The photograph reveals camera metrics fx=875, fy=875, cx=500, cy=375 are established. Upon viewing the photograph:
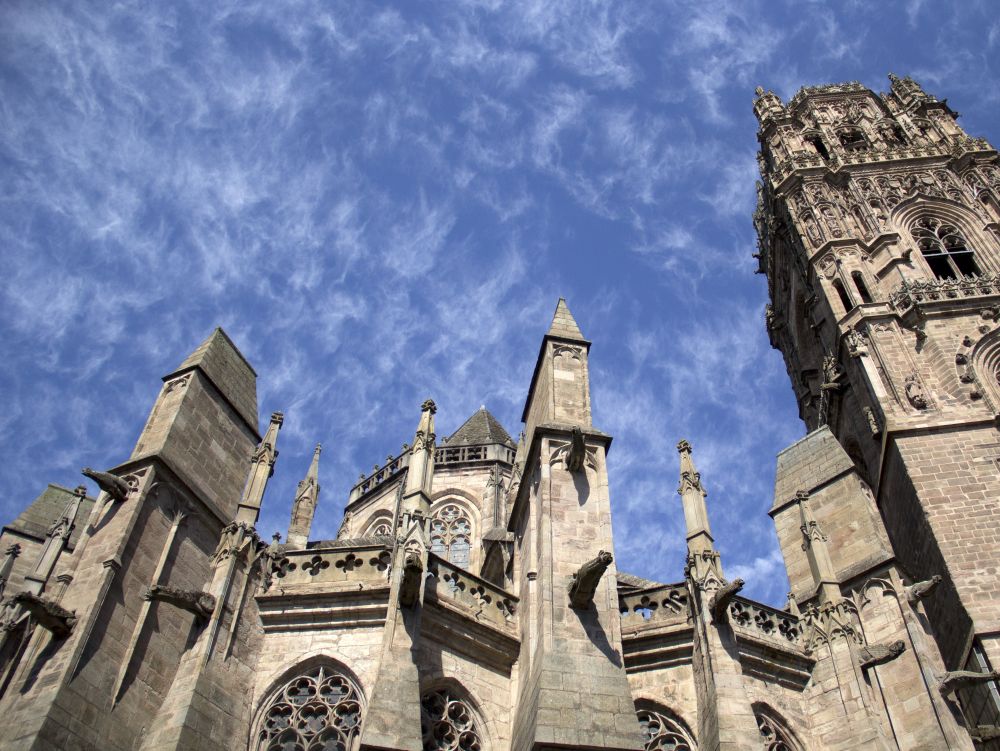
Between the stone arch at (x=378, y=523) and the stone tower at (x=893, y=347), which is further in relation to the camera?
the stone arch at (x=378, y=523)

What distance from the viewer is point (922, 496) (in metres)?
16.0

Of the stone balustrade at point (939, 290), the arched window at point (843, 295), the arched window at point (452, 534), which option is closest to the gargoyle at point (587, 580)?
the arched window at point (452, 534)

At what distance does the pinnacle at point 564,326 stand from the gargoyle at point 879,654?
5.81 metres

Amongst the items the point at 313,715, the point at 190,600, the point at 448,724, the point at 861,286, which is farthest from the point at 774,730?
the point at 861,286

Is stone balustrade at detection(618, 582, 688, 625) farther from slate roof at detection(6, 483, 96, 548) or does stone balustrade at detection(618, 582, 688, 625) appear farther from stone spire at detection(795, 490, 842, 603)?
slate roof at detection(6, 483, 96, 548)

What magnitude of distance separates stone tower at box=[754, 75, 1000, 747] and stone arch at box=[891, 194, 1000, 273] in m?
0.05

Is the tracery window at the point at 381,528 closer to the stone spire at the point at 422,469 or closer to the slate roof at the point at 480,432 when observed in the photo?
the slate roof at the point at 480,432

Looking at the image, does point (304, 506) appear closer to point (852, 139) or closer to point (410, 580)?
point (410, 580)

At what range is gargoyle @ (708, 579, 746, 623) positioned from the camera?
33.7 feet

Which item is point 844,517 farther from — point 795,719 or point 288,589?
point 288,589

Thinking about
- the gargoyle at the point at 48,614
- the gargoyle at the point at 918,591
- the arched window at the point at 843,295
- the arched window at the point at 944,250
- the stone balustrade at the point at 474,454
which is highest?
the arched window at the point at 944,250

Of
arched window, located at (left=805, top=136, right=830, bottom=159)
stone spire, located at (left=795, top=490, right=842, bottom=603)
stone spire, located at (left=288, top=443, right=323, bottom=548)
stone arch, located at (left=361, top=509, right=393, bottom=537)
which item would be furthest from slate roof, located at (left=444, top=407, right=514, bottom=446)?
arched window, located at (left=805, top=136, right=830, bottom=159)

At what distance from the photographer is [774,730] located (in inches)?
440

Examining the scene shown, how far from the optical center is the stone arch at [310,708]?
31.1ft
